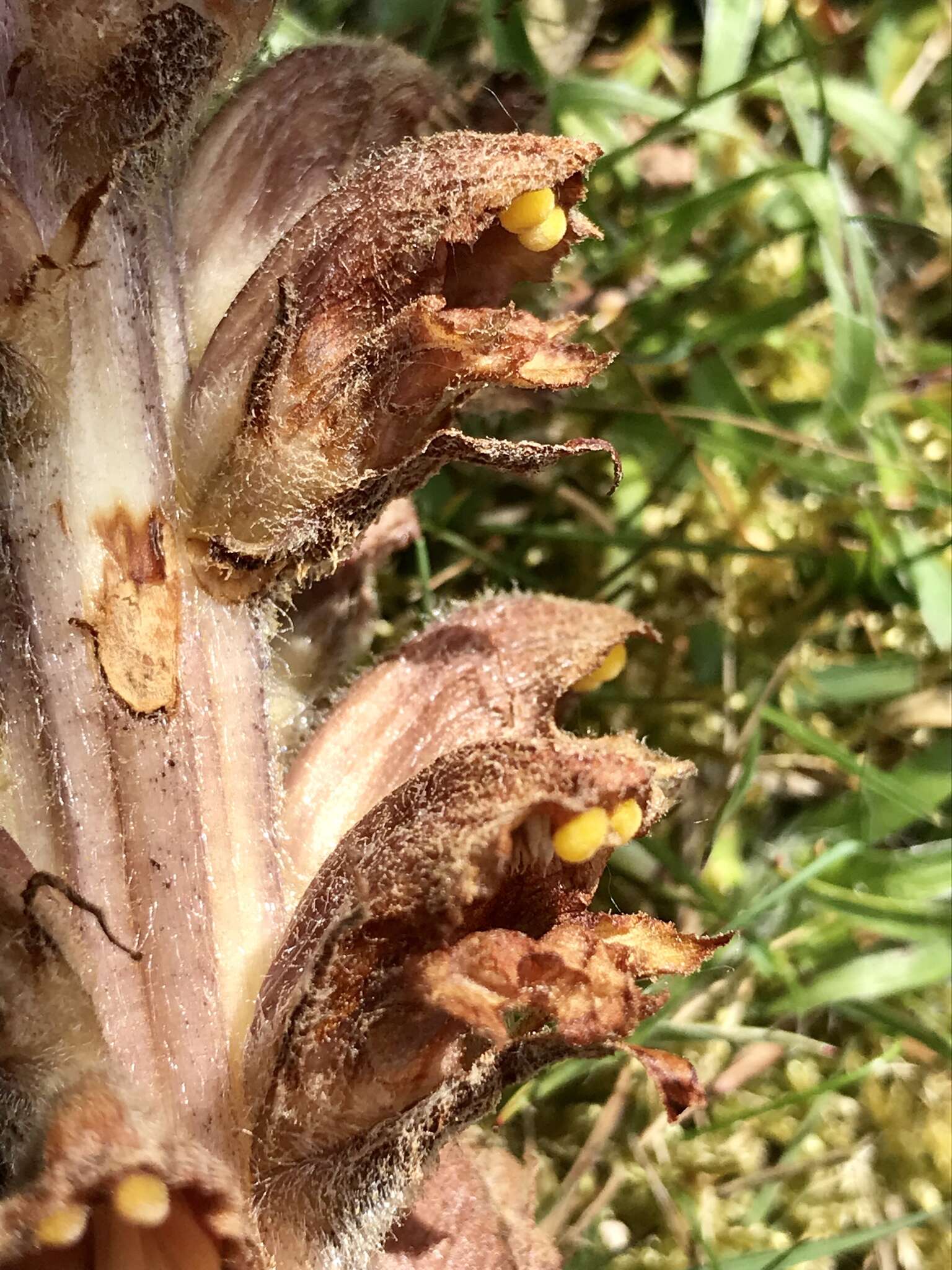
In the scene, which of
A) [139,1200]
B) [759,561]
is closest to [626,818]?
[139,1200]

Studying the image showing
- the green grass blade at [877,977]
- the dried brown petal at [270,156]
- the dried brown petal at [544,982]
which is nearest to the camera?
the dried brown petal at [544,982]

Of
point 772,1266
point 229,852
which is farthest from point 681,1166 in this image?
point 229,852

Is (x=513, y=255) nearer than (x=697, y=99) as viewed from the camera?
Yes

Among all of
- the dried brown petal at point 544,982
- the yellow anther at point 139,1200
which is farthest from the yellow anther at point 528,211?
the yellow anther at point 139,1200

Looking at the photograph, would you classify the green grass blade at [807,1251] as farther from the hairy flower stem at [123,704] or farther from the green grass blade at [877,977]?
the hairy flower stem at [123,704]

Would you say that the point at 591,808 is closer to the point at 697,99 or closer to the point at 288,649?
the point at 288,649

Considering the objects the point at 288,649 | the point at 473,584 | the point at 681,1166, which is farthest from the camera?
the point at 473,584

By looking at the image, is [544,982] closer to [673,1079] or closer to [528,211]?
[673,1079]
